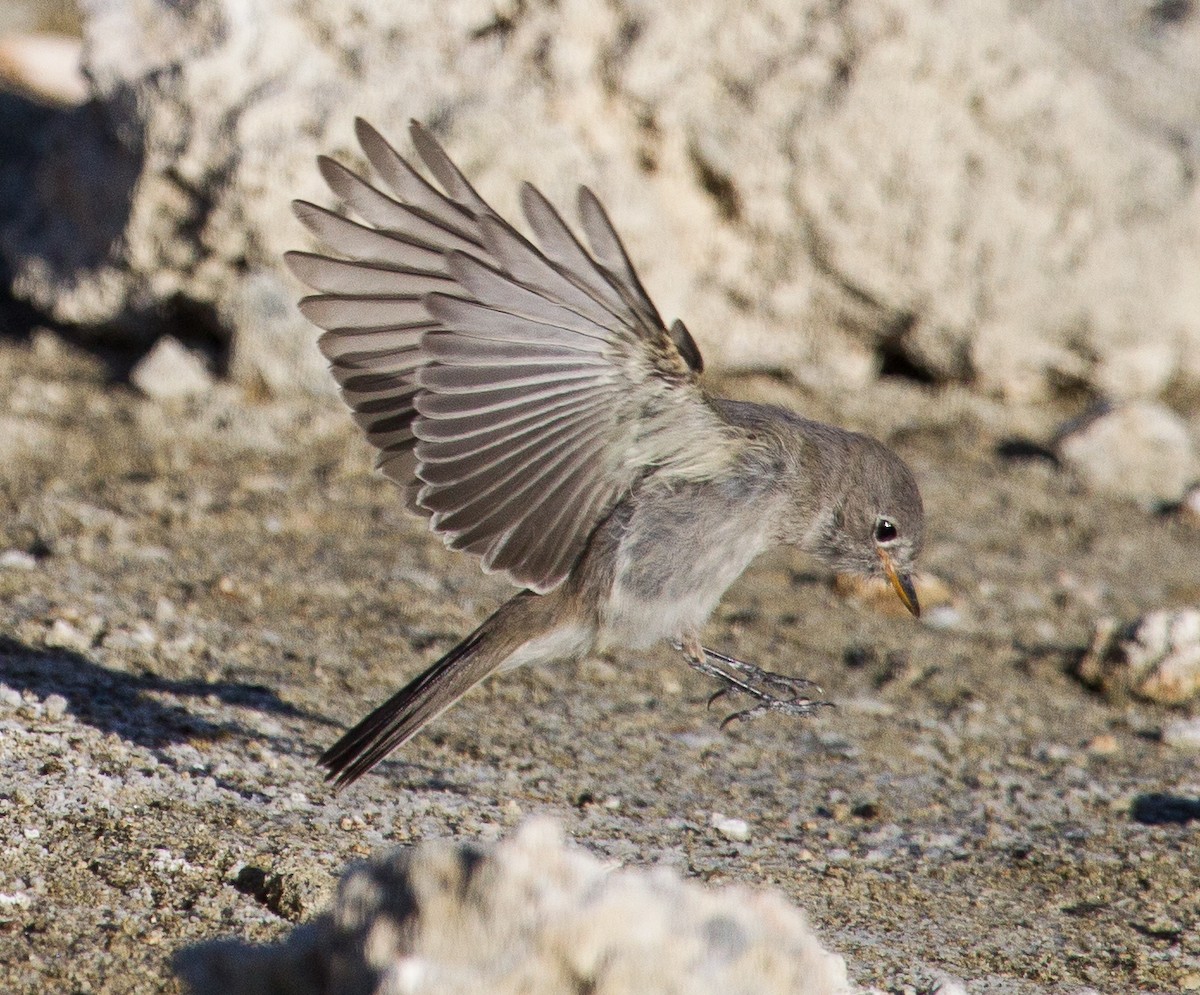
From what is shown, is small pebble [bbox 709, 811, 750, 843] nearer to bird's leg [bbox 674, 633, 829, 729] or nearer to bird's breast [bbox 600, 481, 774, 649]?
bird's leg [bbox 674, 633, 829, 729]

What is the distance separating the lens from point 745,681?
4164 millimetres

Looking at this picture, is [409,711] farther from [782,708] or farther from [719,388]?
[719,388]

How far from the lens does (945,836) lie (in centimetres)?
385

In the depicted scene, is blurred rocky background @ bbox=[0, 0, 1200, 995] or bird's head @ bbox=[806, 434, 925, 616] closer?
blurred rocky background @ bbox=[0, 0, 1200, 995]

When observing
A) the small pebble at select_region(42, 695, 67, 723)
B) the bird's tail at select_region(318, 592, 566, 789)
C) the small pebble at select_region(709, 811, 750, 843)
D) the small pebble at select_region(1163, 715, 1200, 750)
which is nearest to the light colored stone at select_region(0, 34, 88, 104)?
the small pebble at select_region(42, 695, 67, 723)

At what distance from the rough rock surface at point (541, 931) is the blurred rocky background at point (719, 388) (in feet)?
1.44

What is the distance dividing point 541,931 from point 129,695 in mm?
2102

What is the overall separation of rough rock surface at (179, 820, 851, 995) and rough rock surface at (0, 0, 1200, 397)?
153 inches

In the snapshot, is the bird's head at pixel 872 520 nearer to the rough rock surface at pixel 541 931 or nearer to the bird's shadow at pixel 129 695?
the bird's shadow at pixel 129 695

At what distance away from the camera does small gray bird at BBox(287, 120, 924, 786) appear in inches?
129

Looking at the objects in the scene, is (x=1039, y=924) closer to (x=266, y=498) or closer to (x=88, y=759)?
(x=88, y=759)

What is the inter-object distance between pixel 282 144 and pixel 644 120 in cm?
140

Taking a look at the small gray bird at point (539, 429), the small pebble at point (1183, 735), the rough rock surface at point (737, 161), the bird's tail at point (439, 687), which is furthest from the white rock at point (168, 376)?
the small pebble at point (1183, 735)

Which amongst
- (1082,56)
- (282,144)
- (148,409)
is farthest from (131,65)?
(1082,56)
